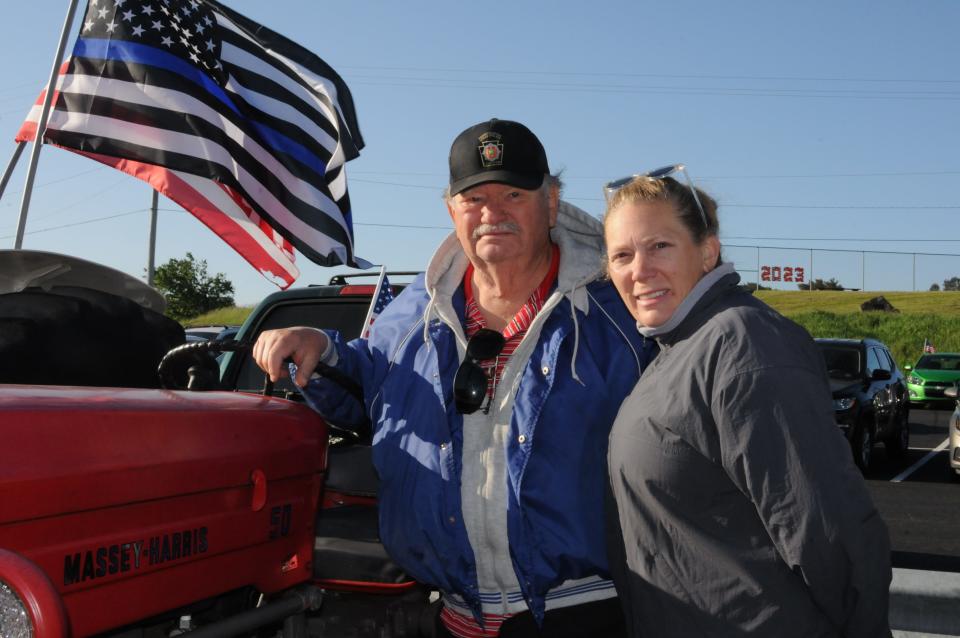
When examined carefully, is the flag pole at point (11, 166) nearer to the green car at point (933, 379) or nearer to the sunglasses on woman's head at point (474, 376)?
the sunglasses on woman's head at point (474, 376)

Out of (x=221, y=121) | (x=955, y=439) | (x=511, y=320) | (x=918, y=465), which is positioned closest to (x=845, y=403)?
(x=955, y=439)

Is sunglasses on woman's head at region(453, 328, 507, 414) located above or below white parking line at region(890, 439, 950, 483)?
above

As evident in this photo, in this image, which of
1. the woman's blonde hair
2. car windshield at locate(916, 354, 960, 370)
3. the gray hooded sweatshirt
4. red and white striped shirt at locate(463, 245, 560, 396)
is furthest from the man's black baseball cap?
car windshield at locate(916, 354, 960, 370)

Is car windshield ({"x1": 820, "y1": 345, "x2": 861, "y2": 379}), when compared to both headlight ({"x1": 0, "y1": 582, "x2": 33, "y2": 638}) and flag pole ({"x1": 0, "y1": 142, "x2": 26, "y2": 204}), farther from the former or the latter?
headlight ({"x1": 0, "y1": 582, "x2": 33, "y2": 638})

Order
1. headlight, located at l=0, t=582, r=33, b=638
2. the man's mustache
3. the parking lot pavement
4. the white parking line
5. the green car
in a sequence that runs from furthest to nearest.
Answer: the green car < the white parking line < the parking lot pavement < the man's mustache < headlight, located at l=0, t=582, r=33, b=638

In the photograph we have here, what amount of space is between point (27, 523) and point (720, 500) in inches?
48.3

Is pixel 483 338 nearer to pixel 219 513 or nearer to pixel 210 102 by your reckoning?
pixel 219 513

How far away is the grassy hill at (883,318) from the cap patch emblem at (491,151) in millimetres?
35641

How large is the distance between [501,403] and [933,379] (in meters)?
25.6

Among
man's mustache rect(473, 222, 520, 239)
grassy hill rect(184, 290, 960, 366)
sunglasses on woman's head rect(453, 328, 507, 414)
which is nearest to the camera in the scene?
sunglasses on woman's head rect(453, 328, 507, 414)

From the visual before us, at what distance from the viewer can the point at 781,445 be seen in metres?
1.83

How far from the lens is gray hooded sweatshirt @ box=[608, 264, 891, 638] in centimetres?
183

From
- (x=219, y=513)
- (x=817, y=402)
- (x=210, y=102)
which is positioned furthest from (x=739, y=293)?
(x=210, y=102)

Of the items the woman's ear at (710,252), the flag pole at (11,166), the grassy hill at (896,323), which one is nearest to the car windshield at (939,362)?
the grassy hill at (896,323)
